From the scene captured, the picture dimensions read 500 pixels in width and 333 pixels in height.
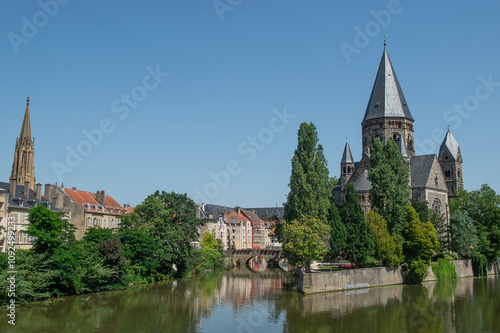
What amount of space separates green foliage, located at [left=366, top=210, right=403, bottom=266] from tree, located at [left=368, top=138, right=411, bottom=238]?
7.19ft

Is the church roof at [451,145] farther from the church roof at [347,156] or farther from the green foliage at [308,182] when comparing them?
the green foliage at [308,182]

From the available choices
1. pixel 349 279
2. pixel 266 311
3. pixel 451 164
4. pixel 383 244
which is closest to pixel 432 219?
pixel 383 244

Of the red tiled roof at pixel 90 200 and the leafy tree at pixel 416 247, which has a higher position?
the red tiled roof at pixel 90 200

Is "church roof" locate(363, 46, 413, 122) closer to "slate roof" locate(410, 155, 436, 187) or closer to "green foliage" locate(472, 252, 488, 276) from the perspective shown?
"slate roof" locate(410, 155, 436, 187)

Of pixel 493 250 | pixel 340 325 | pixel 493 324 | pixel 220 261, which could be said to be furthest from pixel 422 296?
pixel 220 261

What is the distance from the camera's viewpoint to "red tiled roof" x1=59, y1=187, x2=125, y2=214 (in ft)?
222

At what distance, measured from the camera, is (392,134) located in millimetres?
82938

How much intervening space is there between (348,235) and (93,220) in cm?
3758

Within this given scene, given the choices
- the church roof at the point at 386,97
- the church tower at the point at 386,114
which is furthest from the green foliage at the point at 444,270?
the church roof at the point at 386,97

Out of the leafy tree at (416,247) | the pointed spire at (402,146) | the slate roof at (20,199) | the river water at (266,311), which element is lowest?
the river water at (266,311)

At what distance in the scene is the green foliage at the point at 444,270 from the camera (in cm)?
5619

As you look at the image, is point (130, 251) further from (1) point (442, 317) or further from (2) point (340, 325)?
(1) point (442, 317)

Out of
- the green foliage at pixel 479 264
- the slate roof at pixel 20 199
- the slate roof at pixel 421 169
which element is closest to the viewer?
the slate roof at pixel 20 199

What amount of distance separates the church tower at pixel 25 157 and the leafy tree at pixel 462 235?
67134 millimetres
